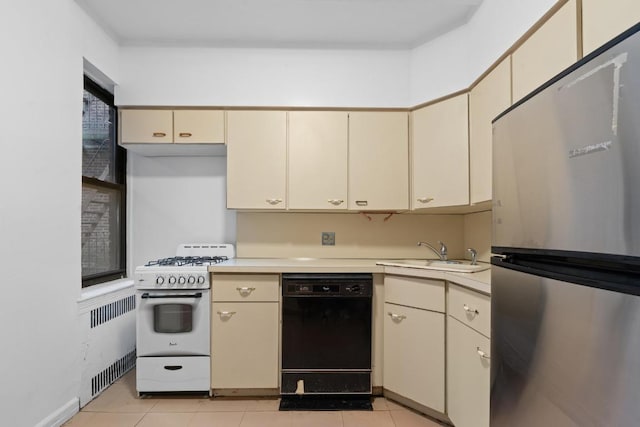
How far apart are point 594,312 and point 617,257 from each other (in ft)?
0.37

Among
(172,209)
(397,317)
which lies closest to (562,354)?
(397,317)

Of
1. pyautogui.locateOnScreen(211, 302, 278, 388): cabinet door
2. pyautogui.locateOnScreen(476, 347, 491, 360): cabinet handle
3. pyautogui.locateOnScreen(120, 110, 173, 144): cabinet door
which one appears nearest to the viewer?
pyautogui.locateOnScreen(476, 347, 491, 360): cabinet handle

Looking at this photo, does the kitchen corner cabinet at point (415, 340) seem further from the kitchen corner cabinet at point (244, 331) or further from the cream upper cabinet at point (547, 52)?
the cream upper cabinet at point (547, 52)

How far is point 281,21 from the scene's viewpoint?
7.43 ft

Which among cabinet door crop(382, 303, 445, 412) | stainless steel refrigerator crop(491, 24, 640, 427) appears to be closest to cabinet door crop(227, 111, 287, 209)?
cabinet door crop(382, 303, 445, 412)

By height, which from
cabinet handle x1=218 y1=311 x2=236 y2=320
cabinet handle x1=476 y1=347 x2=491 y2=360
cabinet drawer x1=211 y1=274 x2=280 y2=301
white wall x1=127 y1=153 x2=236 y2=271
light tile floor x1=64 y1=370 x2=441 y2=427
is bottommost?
light tile floor x1=64 y1=370 x2=441 y2=427

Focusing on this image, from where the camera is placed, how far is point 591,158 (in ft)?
2.04

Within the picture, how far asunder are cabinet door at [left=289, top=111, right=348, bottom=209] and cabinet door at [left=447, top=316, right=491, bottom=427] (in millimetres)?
1199

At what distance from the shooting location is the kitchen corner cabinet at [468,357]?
1532 mm

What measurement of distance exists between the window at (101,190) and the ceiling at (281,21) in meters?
0.57

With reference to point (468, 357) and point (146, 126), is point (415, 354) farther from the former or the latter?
point (146, 126)

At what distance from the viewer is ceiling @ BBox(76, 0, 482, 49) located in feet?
6.89

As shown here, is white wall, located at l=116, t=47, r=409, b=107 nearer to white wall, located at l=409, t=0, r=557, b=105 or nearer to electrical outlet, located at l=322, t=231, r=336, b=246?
white wall, located at l=409, t=0, r=557, b=105

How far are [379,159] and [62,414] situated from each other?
256 centimetres
